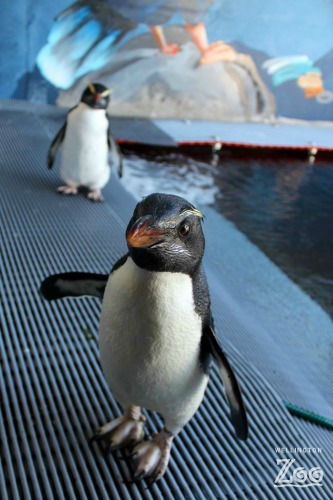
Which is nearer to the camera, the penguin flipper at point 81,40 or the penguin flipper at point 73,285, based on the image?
the penguin flipper at point 73,285

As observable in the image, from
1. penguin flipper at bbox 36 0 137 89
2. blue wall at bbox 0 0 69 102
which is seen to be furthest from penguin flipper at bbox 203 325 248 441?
penguin flipper at bbox 36 0 137 89

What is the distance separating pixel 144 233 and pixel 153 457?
522mm

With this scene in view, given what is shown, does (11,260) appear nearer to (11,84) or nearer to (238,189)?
(238,189)

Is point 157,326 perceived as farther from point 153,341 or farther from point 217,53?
point 217,53

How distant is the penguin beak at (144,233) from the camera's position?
2.77ft

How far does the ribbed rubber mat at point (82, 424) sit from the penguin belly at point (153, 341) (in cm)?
16

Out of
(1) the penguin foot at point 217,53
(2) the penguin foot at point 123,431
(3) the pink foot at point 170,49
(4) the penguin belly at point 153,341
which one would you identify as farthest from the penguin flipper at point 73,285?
(1) the penguin foot at point 217,53

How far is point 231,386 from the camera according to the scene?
1039 millimetres

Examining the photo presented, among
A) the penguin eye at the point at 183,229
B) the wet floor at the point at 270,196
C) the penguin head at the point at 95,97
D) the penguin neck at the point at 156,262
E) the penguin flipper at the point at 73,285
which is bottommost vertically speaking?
the wet floor at the point at 270,196

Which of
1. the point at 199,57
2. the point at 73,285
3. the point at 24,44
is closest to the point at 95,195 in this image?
the point at 73,285

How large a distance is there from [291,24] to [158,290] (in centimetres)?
690

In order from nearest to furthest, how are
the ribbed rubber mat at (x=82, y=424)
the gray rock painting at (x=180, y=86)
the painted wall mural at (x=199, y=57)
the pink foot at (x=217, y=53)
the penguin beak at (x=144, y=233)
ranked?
the penguin beak at (x=144, y=233)
the ribbed rubber mat at (x=82, y=424)
the painted wall mural at (x=199, y=57)
the gray rock painting at (x=180, y=86)
the pink foot at (x=217, y=53)

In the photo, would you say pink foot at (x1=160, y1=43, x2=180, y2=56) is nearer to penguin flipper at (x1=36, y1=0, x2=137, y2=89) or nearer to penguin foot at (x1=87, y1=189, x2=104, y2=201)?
penguin flipper at (x1=36, y1=0, x2=137, y2=89)

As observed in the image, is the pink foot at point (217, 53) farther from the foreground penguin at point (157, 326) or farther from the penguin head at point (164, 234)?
the penguin head at point (164, 234)
